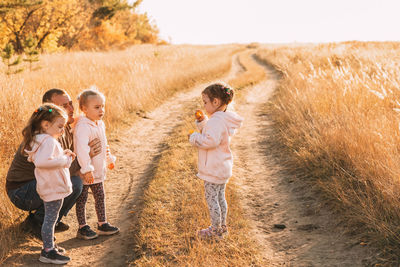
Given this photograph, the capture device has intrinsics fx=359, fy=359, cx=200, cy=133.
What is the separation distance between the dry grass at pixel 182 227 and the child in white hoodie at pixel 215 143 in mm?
226

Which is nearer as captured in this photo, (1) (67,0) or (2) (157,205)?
(2) (157,205)

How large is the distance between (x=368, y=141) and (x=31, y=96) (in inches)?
245

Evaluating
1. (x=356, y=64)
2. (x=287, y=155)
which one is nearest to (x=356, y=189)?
(x=287, y=155)

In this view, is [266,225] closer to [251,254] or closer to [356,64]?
[251,254]

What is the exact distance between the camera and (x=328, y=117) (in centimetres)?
674

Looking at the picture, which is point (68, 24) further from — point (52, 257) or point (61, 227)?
point (52, 257)

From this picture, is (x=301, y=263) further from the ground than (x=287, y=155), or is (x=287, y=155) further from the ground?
(x=287, y=155)

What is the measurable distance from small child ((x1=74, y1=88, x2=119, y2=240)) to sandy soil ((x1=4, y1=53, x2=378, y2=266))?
146 mm

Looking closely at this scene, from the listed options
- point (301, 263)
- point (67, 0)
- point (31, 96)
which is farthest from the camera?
point (67, 0)

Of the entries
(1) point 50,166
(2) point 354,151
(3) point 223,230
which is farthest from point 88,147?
(2) point 354,151

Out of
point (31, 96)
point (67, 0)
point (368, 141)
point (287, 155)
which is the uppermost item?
point (67, 0)

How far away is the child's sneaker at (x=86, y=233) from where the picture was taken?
163 inches

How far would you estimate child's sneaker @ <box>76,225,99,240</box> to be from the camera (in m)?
4.13

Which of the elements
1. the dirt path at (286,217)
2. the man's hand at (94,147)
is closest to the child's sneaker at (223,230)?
the dirt path at (286,217)
